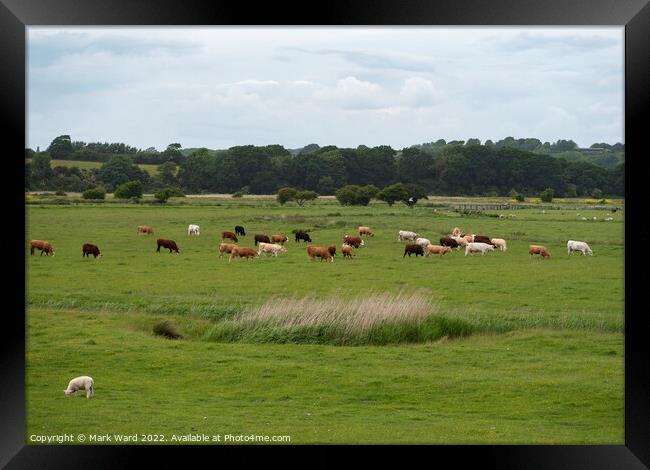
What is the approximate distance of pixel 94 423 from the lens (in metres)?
8.02

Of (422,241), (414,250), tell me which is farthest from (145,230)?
(422,241)

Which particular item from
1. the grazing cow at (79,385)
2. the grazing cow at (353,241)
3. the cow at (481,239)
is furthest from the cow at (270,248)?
the grazing cow at (79,385)

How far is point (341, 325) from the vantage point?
42.8 feet

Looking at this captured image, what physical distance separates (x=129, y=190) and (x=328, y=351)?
75.8 feet

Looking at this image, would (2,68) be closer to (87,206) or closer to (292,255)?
(292,255)

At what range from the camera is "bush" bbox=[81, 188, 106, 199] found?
3078 cm

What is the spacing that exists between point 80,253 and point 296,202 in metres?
13.4

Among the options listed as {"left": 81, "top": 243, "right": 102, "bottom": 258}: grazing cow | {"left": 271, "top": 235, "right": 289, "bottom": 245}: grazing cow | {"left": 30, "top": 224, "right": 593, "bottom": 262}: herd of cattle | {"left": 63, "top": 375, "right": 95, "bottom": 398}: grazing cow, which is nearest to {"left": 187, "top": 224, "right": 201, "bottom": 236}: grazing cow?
{"left": 30, "top": 224, "right": 593, "bottom": 262}: herd of cattle

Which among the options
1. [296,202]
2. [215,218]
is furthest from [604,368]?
[296,202]

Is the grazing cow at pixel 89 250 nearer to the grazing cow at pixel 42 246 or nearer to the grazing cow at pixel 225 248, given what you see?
the grazing cow at pixel 42 246

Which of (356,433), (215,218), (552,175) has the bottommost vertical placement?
(356,433)

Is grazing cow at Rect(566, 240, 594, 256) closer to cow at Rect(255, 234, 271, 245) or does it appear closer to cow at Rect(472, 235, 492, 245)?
cow at Rect(472, 235, 492, 245)

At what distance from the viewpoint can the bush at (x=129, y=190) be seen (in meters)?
32.2

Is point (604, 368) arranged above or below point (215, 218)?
below
